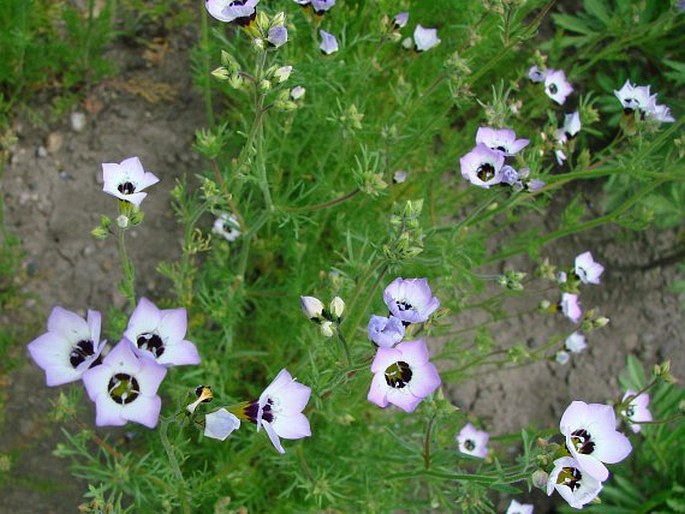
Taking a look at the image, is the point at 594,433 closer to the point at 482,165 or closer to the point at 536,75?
the point at 482,165

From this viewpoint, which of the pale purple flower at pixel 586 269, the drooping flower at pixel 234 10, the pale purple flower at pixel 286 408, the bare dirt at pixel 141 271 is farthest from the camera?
the bare dirt at pixel 141 271

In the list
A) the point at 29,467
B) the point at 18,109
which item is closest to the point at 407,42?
the point at 18,109

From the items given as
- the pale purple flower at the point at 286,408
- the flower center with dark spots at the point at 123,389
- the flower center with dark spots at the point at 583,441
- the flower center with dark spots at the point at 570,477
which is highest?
the flower center with dark spots at the point at 123,389

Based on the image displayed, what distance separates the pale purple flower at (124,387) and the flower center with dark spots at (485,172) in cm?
142

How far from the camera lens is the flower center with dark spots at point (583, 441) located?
2057 millimetres

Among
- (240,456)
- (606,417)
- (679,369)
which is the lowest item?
(679,369)

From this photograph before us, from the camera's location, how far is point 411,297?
2111mm

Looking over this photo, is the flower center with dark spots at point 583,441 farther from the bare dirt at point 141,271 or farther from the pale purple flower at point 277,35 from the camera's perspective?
the bare dirt at point 141,271

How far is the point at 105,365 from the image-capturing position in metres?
1.91

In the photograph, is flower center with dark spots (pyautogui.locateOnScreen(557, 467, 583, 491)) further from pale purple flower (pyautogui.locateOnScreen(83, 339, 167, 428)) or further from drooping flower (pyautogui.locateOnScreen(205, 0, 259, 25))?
drooping flower (pyautogui.locateOnScreen(205, 0, 259, 25))

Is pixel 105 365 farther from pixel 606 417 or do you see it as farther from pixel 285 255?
pixel 285 255

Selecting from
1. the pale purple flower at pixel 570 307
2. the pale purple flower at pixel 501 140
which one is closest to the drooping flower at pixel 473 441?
the pale purple flower at pixel 570 307

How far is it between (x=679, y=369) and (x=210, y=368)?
315 cm

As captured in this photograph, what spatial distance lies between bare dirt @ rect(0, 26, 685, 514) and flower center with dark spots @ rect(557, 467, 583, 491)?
2.17 meters
